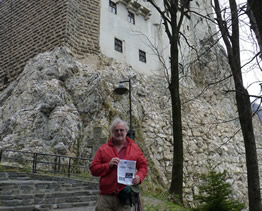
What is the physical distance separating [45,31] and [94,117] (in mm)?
6898

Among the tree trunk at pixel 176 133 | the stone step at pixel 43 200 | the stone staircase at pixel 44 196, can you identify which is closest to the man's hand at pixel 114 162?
the stone staircase at pixel 44 196

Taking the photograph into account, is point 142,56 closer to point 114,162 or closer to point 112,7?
point 112,7

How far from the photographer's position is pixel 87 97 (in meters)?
12.1

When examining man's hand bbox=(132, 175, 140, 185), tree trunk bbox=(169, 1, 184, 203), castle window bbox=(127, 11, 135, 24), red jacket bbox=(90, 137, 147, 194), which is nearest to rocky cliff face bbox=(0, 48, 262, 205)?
tree trunk bbox=(169, 1, 184, 203)

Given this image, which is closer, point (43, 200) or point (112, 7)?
point (43, 200)

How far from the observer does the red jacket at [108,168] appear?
2.81m

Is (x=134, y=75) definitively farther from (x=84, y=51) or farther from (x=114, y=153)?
(x=114, y=153)

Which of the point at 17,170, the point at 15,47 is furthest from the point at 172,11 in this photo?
the point at 15,47

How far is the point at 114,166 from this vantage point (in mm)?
2826

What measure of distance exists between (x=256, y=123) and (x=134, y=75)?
14.7m

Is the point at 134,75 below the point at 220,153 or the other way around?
the other way around

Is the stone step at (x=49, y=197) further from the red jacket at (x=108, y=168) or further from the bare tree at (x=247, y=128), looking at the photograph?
the bare tree at (x=247, y=128)

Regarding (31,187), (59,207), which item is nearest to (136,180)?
(59,207)

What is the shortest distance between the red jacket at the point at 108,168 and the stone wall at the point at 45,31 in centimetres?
1195
